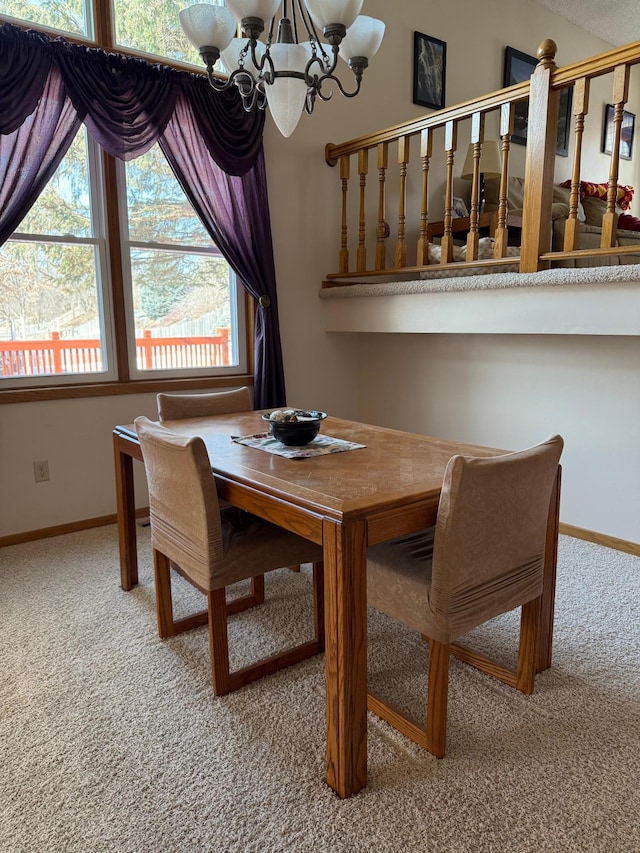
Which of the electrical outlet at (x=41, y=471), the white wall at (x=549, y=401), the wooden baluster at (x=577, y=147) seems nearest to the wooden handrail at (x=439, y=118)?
the wooden baluster at (x=577, y=147)

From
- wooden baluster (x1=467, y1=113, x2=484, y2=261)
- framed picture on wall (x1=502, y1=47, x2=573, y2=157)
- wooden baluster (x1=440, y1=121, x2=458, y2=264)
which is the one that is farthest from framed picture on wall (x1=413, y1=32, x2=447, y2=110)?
wooden baluster (x1=467, y1=113, x2=484, y2=261)

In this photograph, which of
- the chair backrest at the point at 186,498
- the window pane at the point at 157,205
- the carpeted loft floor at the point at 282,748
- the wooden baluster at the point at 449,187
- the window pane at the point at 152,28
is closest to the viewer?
the carpeted loft floor at the point at 282,748

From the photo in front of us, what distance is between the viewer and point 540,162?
243 centimetres

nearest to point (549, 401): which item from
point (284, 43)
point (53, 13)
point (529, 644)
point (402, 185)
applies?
point (402, 185)

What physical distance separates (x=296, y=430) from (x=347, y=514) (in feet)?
2.09

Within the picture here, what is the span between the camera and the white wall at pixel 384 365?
2.91m

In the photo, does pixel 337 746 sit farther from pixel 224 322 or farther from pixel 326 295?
pixel 326 295

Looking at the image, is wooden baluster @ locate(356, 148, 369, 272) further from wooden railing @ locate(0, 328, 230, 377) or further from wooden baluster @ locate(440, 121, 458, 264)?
wooden railing @ locate(0, 328, 230, 377)

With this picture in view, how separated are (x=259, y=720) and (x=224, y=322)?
2.50 meters

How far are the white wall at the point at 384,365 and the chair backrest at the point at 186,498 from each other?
141 cm

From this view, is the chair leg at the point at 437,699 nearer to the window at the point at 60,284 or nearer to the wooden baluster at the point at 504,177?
the wooden baluster at the point at 504,177

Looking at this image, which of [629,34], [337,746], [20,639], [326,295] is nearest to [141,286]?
[326,295]

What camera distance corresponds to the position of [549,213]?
2490mm

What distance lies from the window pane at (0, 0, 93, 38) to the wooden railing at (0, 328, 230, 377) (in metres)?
1.49
